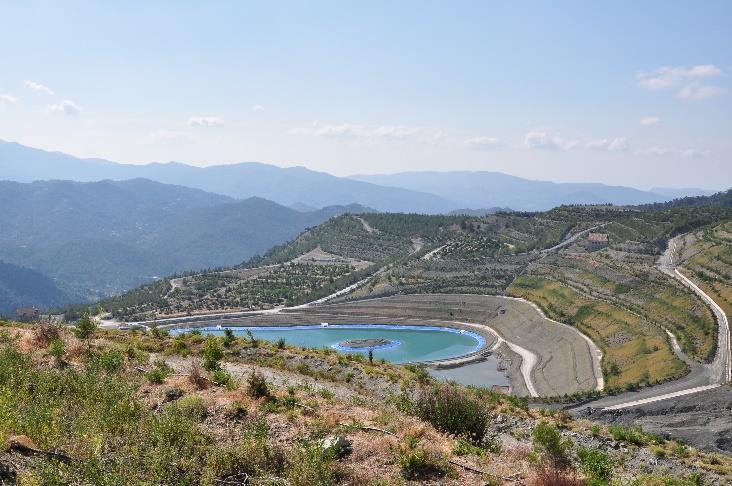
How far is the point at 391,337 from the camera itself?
74.9 meters

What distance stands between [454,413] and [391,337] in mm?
62862

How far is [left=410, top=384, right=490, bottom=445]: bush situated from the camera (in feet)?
41.7

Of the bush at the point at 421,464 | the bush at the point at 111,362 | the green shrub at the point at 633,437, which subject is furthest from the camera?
the green shrub at the point at 633,437

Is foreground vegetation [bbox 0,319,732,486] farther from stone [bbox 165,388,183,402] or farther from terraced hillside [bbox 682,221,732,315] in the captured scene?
terraced hillside [bbox 682,221,732,315]

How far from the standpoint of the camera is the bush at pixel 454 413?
41.7 ft

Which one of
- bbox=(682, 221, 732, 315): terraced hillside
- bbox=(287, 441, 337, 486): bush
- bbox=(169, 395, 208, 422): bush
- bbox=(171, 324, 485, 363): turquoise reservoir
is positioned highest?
bbox=(682, 221, 732, 315): terraced hillside

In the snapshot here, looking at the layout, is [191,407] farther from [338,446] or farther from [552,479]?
[552,479]

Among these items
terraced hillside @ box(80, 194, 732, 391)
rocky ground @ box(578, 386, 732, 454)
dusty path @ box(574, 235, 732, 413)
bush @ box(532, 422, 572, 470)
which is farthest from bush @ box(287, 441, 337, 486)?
terraced hillside @ box(80, 194, 732, 391)

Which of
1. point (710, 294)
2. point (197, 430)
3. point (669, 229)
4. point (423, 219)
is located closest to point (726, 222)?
point (669, 229)

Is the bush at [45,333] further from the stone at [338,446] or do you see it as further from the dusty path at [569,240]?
the dusty path at [569,240]

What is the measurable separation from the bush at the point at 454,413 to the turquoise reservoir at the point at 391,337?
49838 millimetres

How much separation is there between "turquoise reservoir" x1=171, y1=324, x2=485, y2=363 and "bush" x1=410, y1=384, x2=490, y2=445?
49.8m

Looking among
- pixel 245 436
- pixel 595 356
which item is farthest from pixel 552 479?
pixel 595 356

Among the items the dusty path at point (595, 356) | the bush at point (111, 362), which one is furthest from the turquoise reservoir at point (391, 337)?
the bush at point (111, 362)
